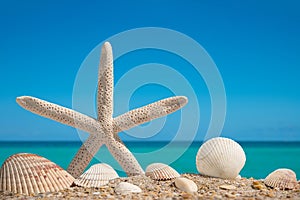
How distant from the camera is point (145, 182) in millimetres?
4219

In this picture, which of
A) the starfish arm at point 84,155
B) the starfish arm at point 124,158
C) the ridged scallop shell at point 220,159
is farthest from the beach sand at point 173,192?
the starfish arm at point 84,155

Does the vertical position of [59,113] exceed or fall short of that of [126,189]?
it exceeds it

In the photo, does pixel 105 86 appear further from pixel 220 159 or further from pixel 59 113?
pixel 220 159

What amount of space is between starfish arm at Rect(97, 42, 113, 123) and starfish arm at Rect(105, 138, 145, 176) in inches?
16.3

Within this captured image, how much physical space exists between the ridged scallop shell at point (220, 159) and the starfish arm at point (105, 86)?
1.89 metres

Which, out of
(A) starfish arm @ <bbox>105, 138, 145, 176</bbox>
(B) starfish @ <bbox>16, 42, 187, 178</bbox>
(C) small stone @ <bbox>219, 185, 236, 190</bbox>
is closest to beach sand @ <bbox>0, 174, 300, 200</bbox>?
(C) small stone @ <bbox>219, 185, 236, 190</bbox>

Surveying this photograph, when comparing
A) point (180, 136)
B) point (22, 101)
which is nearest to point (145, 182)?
point (180, 136)

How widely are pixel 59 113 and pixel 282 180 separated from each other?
3.58m

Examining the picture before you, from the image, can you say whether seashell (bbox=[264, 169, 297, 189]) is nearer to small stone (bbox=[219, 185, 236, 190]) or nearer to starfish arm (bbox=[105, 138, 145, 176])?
small stone (bbox=[219, 185, 236, 190])

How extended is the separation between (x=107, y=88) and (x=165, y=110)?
1060 millimetres

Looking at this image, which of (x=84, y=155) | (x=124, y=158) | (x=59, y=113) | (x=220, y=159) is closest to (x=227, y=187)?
(x=220, y=159)

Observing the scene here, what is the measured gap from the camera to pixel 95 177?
408cm

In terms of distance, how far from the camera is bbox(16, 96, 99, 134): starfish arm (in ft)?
19.3

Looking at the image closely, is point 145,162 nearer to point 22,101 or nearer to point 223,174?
point 223,174
